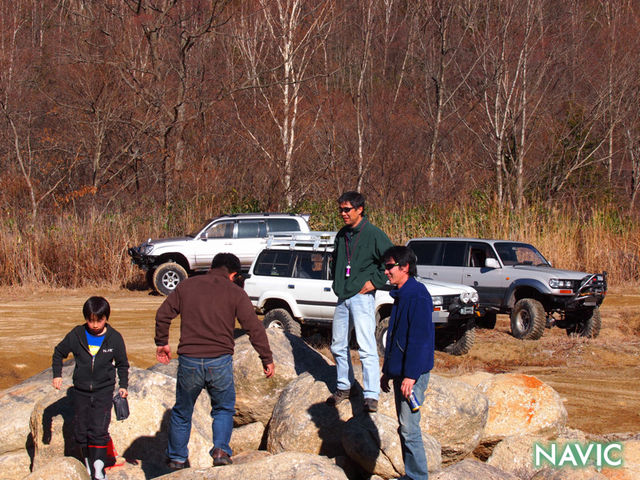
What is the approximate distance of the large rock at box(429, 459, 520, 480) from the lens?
5852mm

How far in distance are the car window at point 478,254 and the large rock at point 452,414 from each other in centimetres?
764

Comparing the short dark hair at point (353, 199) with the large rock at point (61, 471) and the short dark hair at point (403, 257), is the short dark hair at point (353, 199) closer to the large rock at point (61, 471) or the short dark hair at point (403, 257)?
the short dark hair at point (403, 257)

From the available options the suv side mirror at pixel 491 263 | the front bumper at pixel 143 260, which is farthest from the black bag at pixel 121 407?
the front bumper at pixel 143 260

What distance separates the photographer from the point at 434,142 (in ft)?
105

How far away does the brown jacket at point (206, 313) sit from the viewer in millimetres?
5797

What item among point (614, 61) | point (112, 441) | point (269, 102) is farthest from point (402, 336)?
point (614, 61)

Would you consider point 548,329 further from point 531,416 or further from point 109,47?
point 109,47

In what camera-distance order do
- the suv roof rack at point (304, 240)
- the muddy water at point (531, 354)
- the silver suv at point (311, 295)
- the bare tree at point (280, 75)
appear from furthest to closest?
1. the bare tree at point (280, 75)
2. the suv roof rack at point (304, 240)
3. the silver suv at point (311, 295)
4. the muddy water at point (531, 354)

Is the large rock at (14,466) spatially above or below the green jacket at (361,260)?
below

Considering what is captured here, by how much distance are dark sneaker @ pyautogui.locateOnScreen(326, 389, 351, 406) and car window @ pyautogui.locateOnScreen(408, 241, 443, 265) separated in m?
8.26

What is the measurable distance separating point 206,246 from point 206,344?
13772mm

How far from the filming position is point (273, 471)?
5.55m

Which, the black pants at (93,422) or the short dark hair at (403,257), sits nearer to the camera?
the short dark hair at (403,257)

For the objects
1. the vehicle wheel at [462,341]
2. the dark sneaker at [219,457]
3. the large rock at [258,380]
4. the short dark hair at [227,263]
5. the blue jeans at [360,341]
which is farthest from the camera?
the vehicle wheel at [462,341]
